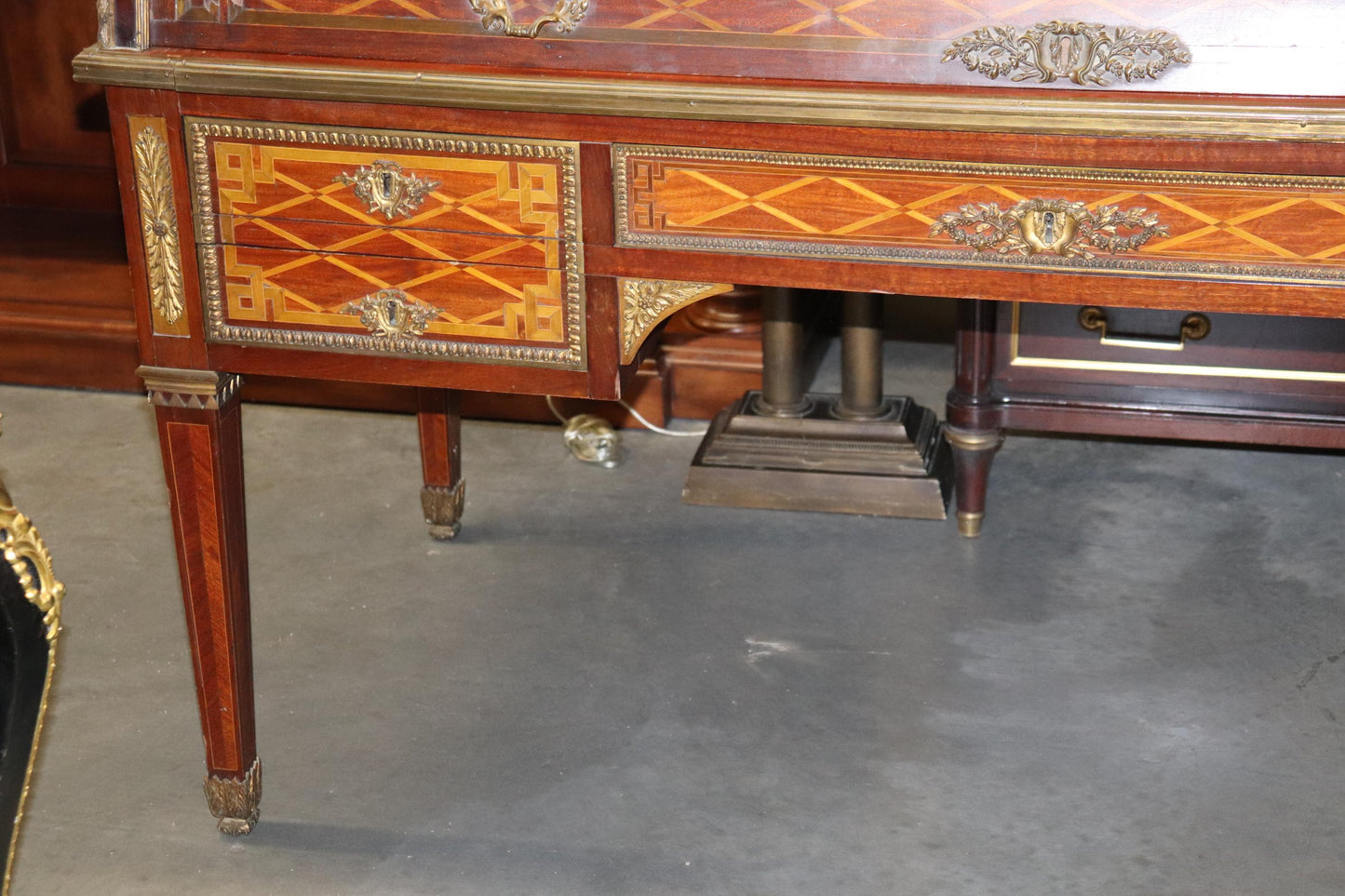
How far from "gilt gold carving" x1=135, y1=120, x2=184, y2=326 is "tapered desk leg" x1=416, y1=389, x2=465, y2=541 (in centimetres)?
102

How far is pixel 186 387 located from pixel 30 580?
702 mm

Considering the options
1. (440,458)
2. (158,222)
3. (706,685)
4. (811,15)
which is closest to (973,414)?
(706,685)

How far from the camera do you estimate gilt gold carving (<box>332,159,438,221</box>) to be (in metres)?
1.88

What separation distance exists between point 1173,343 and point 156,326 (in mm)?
1792

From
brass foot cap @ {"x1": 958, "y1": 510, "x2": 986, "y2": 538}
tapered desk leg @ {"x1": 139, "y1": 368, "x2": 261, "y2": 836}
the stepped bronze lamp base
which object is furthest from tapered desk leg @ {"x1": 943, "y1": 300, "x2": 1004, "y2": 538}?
tapered desk leg @ {"x1": 139, "y1": 368, "x2": 261, "y2": 836}

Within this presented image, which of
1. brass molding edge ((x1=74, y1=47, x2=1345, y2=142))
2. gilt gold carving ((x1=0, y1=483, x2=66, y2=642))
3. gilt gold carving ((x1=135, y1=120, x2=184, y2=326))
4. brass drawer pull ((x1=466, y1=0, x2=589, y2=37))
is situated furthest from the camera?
gilt gold carving ((x1=135, y1=120, x2=184, y2=326))

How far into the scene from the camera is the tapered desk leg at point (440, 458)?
3025 millimetres

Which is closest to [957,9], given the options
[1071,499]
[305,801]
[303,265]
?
[303,265]

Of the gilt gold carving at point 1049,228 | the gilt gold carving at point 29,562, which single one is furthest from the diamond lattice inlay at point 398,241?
the gilt gold carving at point 29,562

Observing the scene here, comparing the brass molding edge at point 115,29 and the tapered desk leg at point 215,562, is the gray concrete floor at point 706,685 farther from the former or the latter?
the brass molding edge at point 115,29

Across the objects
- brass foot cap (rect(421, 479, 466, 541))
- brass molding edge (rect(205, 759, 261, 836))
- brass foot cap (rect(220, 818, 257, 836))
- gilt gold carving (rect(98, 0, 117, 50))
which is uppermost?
gilt gold carving (rect(98, 0, 117, 50))

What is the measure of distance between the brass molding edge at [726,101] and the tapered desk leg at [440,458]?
3.88ft

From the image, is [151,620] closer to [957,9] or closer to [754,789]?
[754,789]

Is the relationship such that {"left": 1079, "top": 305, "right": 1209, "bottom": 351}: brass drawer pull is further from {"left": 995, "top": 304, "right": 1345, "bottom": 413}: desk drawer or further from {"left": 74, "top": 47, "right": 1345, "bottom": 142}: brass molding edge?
{"left": 74, "top": 47, "right": 1345, "bottom": 142}: brass molding edge
